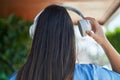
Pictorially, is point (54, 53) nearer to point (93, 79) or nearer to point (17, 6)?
point (93, 79)

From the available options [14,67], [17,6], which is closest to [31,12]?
[17,6]

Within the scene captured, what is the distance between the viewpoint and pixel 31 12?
8.12 m

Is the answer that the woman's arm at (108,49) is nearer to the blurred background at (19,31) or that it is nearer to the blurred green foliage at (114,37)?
the blurred background at (19,31)

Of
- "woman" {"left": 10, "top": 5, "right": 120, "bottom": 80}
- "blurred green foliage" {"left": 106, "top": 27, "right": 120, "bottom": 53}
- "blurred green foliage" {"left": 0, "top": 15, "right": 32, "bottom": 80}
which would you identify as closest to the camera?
"woman" {"left": 10, "top": 5, "right": 120, "bottom": 80}

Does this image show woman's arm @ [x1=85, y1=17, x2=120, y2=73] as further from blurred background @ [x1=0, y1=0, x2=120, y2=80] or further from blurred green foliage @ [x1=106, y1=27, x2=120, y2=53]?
blurred green foliage @ [x1=106, y1=27, x2=120, y2=53]

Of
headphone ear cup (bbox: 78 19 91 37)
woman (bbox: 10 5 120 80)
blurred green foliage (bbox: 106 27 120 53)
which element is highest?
blurred green foliage (bbox: 106 27 120 53)

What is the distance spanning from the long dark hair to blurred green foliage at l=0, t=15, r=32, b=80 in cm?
506

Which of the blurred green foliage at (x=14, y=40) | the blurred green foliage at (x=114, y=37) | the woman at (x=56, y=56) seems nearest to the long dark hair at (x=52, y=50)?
the woman at (x=56, y=56)

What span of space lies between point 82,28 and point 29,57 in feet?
0.90

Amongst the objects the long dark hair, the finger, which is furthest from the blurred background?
the long dark hair

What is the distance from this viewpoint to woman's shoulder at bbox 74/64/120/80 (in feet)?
6.27

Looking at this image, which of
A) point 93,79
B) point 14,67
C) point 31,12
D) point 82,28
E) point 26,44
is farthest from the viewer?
point 31,12

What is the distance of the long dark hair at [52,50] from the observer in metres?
1.91

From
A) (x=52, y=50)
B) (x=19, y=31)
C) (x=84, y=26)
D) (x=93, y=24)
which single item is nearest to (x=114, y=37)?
(x=19, y=31)
